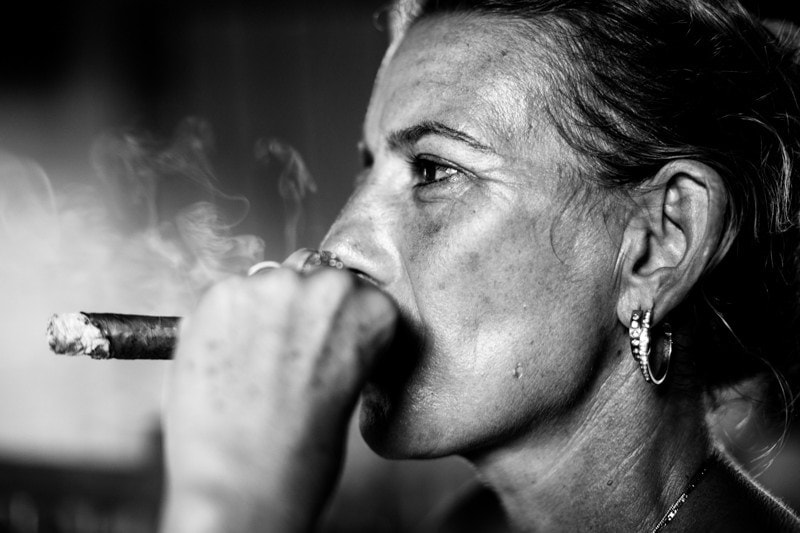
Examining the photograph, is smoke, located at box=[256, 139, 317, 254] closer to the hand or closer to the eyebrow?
the eyebrow

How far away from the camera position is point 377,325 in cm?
140

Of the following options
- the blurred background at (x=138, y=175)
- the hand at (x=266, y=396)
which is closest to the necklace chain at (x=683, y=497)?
the hand at (x=266, y=396)

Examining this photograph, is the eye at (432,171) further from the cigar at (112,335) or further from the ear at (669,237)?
the cigar at (112,335)

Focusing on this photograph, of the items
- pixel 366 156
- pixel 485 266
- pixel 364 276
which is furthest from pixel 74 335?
pixel 366 156

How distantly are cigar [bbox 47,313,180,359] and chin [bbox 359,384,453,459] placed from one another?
462 mm

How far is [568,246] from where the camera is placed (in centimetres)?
161

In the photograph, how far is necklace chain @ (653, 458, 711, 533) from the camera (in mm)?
1682

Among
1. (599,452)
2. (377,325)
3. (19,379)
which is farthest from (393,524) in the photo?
(377,325)

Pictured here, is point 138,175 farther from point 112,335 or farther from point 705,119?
point 705,119

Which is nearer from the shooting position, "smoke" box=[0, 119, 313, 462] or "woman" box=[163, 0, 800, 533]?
"woman" box=[163, 0, 800, 533]

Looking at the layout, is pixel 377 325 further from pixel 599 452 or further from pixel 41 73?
pixel 41 73

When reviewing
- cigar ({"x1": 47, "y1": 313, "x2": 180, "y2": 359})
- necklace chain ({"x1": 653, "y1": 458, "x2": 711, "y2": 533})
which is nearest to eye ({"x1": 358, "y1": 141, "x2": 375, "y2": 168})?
cigar ({"x1": 47, "y1": 313, "x2": 180, "y2": 359})

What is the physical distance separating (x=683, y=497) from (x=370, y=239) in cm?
93

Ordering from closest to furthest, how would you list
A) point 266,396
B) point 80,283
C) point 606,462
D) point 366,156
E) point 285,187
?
1. point 266,396
2. point 606,462
3. point 366,156
4. point 80,283
5. point 285,187
